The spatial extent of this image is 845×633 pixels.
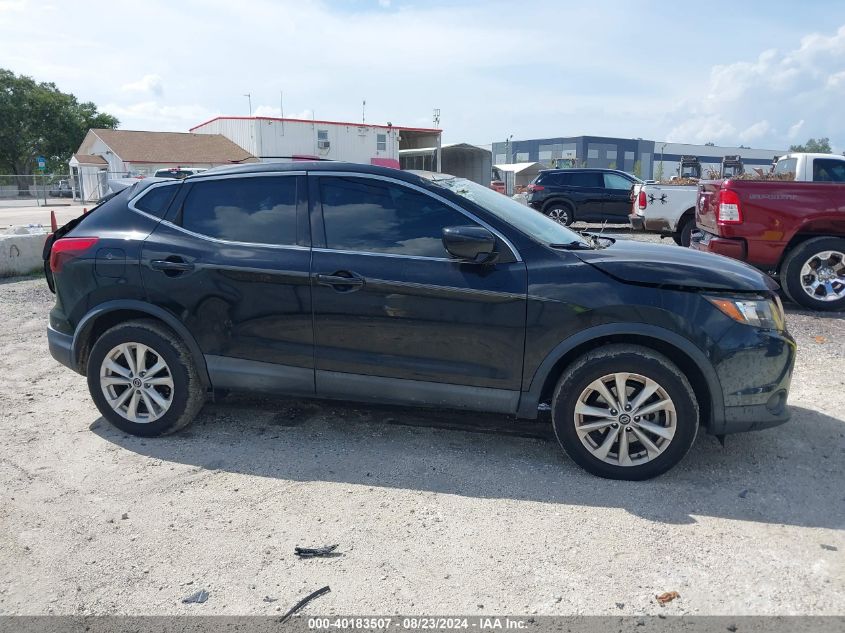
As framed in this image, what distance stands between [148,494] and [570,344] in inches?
99.7

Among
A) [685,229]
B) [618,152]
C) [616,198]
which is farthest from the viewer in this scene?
[618,152]

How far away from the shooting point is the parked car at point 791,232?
7348 mm

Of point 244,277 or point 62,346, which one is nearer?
point 244,277

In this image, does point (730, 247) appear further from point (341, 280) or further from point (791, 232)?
point (341, 280)

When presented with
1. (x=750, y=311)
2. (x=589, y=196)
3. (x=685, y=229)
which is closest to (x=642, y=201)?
(x=685, y=229)

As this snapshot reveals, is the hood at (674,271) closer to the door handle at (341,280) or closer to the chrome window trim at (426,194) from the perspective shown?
the chrome window trim at (426,194)

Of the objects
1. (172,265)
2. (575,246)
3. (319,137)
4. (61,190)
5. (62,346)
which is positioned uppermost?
(319,137)

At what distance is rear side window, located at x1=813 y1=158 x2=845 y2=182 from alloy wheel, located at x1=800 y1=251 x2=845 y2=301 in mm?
2782

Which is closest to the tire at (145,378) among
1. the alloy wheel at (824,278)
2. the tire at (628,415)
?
the tire at (628,415)

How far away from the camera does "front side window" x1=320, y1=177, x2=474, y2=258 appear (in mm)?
3887

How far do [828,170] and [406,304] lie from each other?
8.73 metres

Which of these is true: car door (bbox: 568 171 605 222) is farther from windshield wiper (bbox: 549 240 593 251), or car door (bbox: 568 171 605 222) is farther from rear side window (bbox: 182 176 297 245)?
rear side window (bbox: 182 176 297 245)

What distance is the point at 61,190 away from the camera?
46250 millimetres

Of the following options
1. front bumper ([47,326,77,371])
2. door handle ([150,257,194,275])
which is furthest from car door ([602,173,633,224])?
front bumper ([47,326,77,371])
